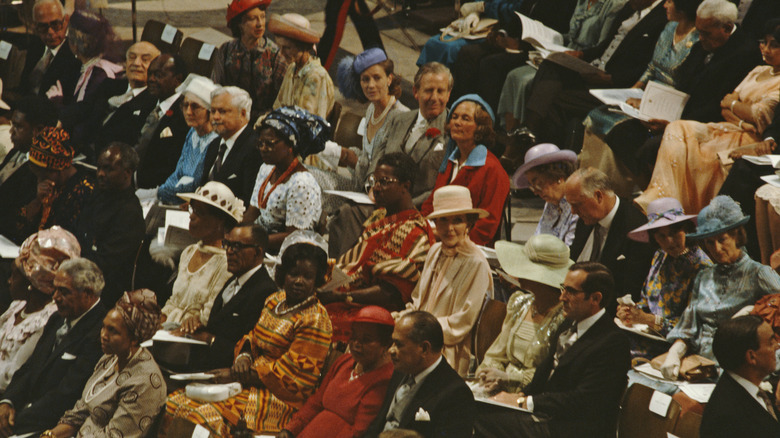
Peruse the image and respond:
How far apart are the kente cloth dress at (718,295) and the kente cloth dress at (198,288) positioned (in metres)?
2.16

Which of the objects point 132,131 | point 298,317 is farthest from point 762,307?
point 132,131

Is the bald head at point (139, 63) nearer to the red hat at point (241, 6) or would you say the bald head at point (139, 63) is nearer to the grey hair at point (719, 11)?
the red hat at point (241, 6)

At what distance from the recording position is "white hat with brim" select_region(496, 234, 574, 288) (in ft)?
14.5

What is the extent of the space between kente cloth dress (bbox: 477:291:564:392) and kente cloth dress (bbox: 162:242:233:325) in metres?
1.45

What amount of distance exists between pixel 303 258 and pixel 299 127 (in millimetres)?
1279

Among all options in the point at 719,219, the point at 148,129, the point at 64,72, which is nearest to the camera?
the point at 719,219

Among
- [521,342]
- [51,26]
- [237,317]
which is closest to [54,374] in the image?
[237,317]

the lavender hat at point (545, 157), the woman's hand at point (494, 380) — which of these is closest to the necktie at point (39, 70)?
the lavender hat at point (545, 157)

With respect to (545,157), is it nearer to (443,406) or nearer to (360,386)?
(360,386)

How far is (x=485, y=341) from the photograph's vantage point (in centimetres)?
466

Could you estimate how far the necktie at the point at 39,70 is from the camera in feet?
28.5

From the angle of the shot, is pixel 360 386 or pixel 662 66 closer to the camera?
pixel 360 386

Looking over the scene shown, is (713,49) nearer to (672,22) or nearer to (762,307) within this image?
(672,22)

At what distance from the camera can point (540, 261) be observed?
454 centimetres
